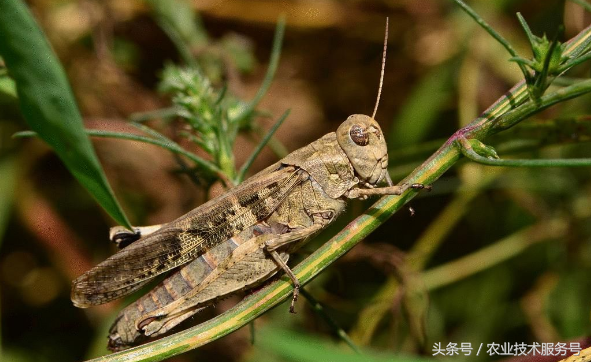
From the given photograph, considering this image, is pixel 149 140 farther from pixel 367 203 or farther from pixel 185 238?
pixel 367 203

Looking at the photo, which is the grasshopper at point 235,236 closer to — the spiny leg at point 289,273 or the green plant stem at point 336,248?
the spiny leg at point 289,273

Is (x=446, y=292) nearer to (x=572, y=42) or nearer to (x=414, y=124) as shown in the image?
(x=414, y=124)

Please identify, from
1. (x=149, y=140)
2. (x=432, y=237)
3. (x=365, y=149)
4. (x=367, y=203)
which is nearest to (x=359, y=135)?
(x=365, y=149)

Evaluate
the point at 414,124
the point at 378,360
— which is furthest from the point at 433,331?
the point at 378,360

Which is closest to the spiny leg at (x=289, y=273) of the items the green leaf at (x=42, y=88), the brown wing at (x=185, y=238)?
the brown wing at (x=185, y=238)

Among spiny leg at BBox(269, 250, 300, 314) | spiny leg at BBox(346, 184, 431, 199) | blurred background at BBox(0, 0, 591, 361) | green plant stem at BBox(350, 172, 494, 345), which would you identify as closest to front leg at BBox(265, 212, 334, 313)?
spiny leg at BBox(269, 250, 300, 314)

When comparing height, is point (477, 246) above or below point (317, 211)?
above

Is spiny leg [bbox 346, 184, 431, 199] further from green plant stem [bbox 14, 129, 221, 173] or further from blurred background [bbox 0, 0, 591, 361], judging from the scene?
green plant stem [bbox 14, 129, 221, 173]
